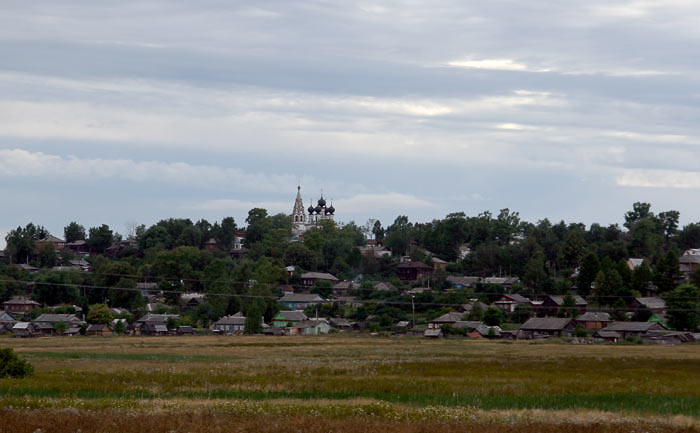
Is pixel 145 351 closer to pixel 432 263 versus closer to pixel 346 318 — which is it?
pixel 346 318

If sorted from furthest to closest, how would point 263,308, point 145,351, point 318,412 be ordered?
point 263,308, point 145,351, point 318,412

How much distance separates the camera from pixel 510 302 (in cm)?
13462

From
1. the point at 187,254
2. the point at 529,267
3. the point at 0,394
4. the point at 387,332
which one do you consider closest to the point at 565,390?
the point at 0,394

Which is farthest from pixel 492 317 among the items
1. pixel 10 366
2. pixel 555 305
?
pixel 10 366

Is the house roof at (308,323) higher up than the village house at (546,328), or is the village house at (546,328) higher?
the village house at (546,328)

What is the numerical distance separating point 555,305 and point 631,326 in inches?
880

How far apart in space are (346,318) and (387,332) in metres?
19.5

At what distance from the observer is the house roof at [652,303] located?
11666 cm

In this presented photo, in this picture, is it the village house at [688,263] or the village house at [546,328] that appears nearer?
the village house at [546,328]

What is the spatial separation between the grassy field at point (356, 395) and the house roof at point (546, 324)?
47849mm

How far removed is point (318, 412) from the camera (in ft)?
98.6

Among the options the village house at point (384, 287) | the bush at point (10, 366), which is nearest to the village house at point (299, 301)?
the village house at point (384, 287)

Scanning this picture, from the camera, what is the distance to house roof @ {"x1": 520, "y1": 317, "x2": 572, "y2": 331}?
112 meters

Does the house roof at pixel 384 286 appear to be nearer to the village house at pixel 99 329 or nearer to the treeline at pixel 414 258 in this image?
the treeline at pixel 414 258
